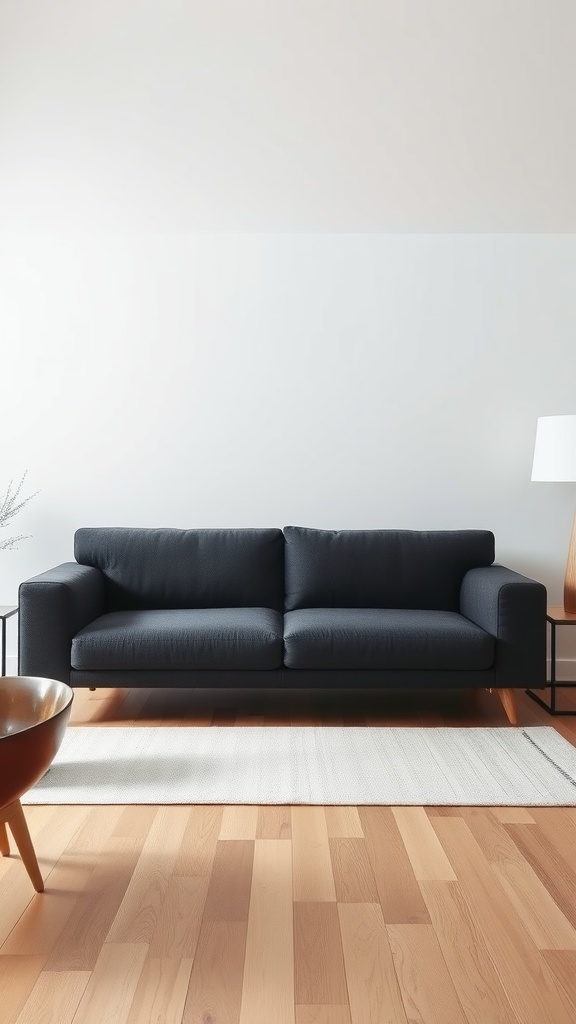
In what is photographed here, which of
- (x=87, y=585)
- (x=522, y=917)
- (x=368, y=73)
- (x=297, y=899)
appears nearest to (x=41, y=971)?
(x=297, y=899)

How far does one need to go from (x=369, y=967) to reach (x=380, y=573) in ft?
8.13

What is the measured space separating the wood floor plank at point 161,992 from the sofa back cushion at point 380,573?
96.0 inches

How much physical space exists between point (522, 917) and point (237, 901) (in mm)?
731

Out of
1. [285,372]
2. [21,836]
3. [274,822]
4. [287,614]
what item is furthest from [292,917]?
[285,372]

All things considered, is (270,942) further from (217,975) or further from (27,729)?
(27,729)

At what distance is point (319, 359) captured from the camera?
456cm

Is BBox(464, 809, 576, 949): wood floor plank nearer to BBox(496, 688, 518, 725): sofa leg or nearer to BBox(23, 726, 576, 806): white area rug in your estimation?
BBox(23, 726, 576, 806): white area rug

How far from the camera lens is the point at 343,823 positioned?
8.44 feet

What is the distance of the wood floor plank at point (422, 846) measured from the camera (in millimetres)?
2223

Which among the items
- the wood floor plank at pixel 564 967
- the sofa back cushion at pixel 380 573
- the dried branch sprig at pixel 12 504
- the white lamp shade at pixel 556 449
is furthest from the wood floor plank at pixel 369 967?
the dried branch sprig at pixel 12 504

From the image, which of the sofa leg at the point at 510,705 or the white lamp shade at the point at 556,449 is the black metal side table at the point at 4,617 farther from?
the white lamp shade at the point at 556,449

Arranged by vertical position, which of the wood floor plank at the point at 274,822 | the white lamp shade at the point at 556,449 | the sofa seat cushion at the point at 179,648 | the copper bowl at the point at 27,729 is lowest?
the wood floor plank at the point at 274,822

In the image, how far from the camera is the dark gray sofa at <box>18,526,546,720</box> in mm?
3545

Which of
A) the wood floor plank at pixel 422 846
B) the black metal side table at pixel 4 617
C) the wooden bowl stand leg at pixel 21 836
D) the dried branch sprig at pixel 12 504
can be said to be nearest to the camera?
the wooden bowl stand leg at pixel 21 836
